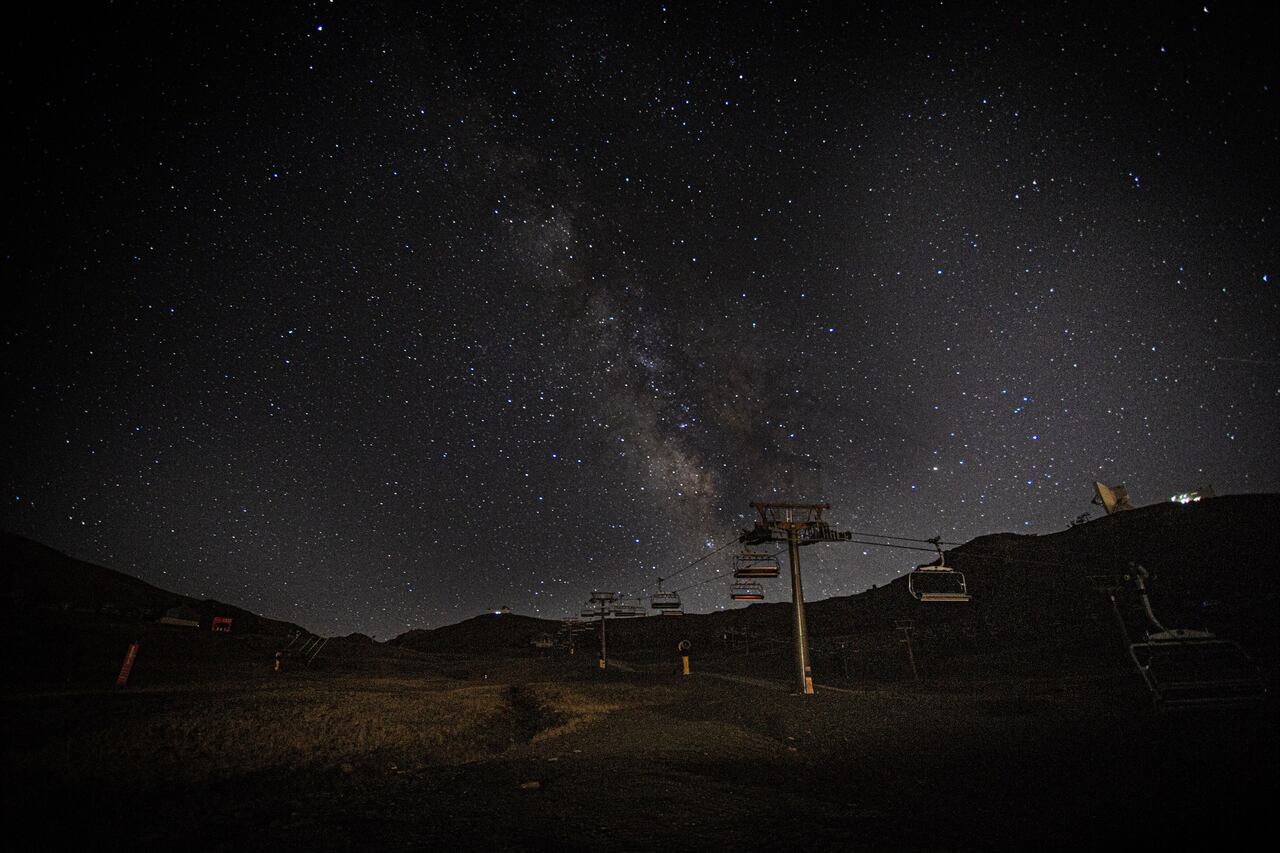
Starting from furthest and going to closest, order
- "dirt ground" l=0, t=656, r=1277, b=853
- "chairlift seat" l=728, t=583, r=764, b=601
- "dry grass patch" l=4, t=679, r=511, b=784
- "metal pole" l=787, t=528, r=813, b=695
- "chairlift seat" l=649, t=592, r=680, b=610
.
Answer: "chairlift seat" l=649, t=592, r=680, b=610, "chairlift seat" l=728, t=583, r=764, b=601, "metal pole" l=787, t=528, r=813, b=695, "dry grass patch" l=4, t=679, r=511, b=784, "dirt ground" l=0, t=656, r=1277, b=853

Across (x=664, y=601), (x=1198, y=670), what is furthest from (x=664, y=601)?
(x=1198, y=670)

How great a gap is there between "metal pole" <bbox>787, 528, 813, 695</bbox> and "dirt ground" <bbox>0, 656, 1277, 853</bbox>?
773 centimetres

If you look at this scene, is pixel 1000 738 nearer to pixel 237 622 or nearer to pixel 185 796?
pixel 185 796

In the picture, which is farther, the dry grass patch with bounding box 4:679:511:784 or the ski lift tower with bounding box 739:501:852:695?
the ski lift tower with bounding box 739:501:852:695

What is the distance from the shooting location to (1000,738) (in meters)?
13.8

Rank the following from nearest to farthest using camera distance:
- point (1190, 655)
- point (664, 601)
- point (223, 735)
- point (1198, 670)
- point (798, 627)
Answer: point (223, 735)
point (1190, 655)
point (1198, 670)
point (798, 627)
point (664, 601)

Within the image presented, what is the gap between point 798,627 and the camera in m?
26.4

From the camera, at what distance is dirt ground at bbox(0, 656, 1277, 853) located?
6.93 m

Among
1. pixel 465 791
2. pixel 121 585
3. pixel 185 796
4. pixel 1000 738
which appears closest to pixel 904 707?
pixel 1000 738

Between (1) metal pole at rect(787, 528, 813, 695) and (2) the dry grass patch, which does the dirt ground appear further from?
(1) metal pole at rect(787, 528, 813, 695)

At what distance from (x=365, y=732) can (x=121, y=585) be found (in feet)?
371

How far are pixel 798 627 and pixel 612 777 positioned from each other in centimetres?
1854

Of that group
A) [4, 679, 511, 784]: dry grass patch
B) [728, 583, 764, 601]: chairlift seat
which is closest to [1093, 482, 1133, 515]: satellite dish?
[728, 583, 764, 601]: chairlift seat

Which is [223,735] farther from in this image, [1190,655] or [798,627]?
[1190,655]
